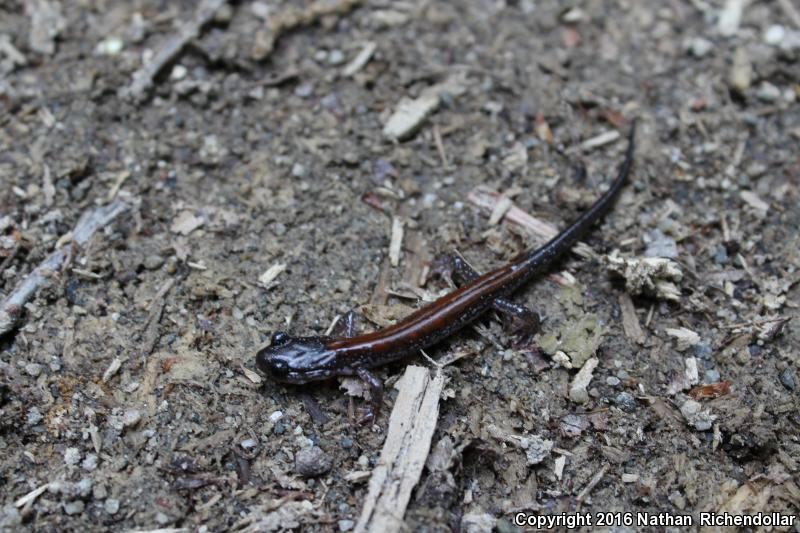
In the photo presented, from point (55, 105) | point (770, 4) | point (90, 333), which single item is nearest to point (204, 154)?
point (55, 105)

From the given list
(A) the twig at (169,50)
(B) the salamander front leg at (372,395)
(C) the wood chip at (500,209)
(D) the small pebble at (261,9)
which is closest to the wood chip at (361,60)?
Answer: (D) the small pebble at (261,9)

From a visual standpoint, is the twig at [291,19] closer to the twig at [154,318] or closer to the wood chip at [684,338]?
the twig at [154,318]

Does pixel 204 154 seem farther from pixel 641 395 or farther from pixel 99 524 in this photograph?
pixel 641 395

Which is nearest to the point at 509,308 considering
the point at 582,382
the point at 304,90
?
the point at 582,382

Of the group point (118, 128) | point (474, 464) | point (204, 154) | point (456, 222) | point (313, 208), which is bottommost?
point (474, 464)

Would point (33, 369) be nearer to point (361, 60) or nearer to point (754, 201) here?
point (361, 60)

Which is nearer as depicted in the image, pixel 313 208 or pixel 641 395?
pixel 641 395
